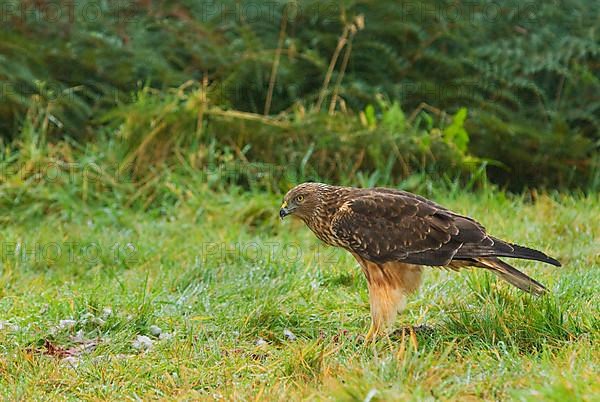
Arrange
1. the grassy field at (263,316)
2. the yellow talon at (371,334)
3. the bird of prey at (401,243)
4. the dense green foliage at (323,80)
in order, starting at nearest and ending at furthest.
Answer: the grassy field at (263,316) → the yellow talon at (371,334) → the bird of prey at (401,243) → the dense green foliage at (323,80)

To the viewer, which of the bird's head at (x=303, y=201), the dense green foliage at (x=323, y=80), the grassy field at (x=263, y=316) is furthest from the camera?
the dense green foliage at (x=323, y=80)

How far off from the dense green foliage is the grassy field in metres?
1.22

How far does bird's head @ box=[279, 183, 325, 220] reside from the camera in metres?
5.84

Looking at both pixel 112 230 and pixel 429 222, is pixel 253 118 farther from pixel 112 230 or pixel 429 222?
pixel 429 222

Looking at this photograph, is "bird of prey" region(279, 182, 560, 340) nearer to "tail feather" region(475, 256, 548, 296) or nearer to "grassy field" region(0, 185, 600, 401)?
"tail feather" region(475, 256, 548, 296)

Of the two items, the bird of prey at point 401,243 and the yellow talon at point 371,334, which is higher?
the bird of prey at point 401,243

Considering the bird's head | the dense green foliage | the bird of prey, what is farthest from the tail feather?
the dense green foliage

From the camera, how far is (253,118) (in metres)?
9.36

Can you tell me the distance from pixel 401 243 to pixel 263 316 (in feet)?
3.05

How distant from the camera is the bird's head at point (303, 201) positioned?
19.2 feet

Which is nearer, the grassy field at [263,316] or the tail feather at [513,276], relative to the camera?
the grassy field at [263,316]

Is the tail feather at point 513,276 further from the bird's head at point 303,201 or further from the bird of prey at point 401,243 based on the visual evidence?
the bird's head at point 303,201

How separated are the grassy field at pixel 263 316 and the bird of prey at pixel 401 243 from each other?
193 millimetres

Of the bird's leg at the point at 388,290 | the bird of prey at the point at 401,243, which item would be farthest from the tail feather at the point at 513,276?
the bird's leg at the point at 388,290
